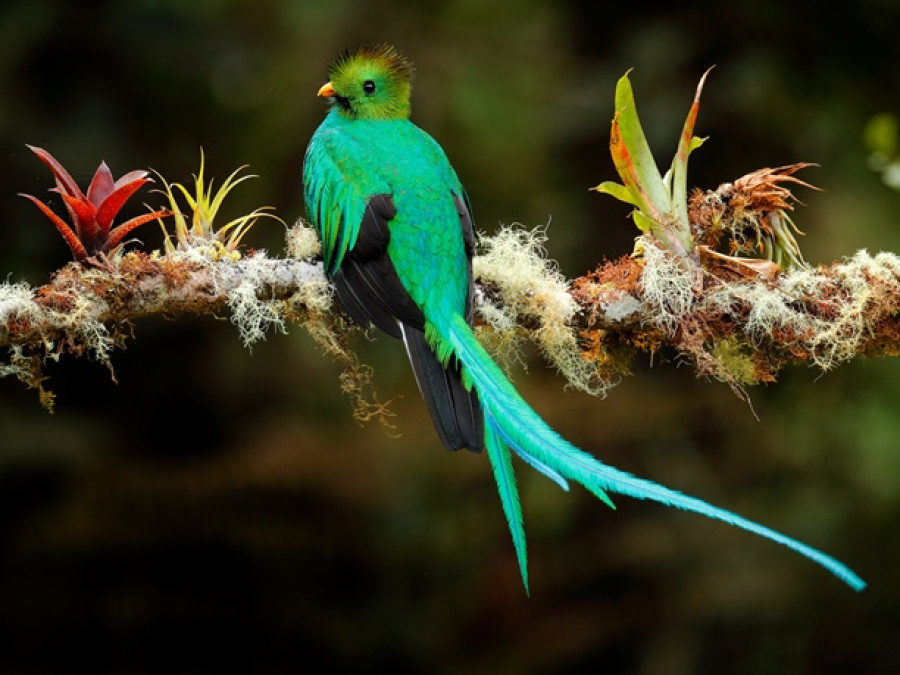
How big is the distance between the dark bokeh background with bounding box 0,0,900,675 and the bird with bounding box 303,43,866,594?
2006 millimetres

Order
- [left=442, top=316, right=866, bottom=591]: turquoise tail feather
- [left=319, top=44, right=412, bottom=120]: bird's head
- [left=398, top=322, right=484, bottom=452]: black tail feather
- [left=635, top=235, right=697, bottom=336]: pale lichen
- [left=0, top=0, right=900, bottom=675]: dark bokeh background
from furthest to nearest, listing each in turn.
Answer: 1. [left=0, top=0, right=900, bottom=675]: dark bokeh background
2. [left=319, top=44, right=412, bottom=120]: bird's head
3. [left=635, top=235, right=697, bottom=336]: pale lichen
4. [left=398, top=322, right=484, bottom=452]: black tail feather
5. [left=442, top=316, right=866, bottom=591]: turquoise tail feather

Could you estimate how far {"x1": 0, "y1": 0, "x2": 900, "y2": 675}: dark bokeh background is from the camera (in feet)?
16.1

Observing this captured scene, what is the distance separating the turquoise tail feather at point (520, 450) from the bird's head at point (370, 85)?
79cm

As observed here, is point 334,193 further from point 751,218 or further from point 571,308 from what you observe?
point 751,218

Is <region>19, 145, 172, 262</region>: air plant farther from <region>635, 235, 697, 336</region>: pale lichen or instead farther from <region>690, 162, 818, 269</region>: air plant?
<region>690, 162, 818, 269</region>: air plant

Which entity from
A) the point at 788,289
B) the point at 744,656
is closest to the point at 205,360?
the point at 744,656

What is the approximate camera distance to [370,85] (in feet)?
9.68

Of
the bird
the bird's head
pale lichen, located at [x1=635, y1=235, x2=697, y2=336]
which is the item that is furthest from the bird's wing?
pale lichen, located at [x1=635, y1=235, x2=697, y2=336]

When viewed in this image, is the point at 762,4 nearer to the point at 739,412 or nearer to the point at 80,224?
the point at 739,412

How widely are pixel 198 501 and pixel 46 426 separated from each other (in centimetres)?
71

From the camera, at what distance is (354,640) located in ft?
16.6

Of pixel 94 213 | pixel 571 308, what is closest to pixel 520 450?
pixel 571 308

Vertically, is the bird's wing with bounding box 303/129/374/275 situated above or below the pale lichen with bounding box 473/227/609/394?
above

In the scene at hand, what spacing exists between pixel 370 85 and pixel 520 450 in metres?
1.20
